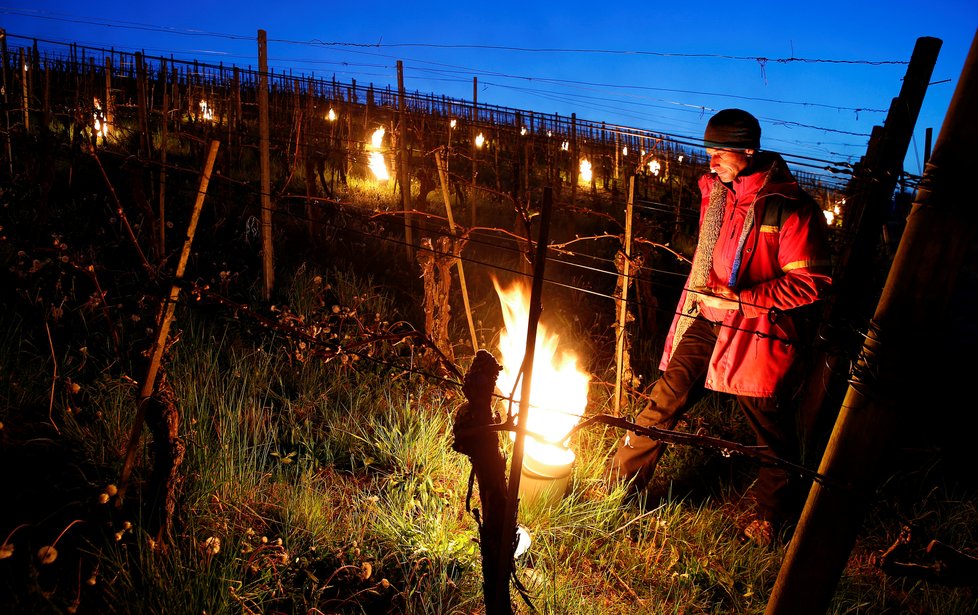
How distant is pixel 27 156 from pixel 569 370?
5.67 meters

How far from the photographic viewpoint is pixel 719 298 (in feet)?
9.16

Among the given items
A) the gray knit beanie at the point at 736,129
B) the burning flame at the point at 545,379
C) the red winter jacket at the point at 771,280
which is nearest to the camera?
the red winter jacket at the point at 771,280

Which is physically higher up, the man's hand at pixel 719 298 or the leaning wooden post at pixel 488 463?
the man's hand at pixel 719 298

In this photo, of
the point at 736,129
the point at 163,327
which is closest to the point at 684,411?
the point at 736,129

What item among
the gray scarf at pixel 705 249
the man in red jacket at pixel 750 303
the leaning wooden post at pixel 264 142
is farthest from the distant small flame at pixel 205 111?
the man in red jacket at pixel 750 303

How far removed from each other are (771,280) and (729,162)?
608 mm

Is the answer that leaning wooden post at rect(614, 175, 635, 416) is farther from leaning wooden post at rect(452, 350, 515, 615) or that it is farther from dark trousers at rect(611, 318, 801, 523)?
leaning wooden post at rect(452, 350, 515, 615)

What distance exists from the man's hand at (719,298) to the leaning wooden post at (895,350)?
1.24 meters

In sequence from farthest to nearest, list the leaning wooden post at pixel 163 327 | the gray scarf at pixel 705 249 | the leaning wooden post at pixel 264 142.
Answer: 1. the leaning wooden post at pixel 264 142
2. the gray scarf at pixel 705 249
3. the leaning wooden post at pixel 163 327

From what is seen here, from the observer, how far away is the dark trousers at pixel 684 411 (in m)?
2.85

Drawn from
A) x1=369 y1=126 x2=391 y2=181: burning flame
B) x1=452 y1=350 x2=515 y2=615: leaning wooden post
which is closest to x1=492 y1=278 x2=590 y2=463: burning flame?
x1=452 y1=350 x2=515 y2=615: leaning wooden post

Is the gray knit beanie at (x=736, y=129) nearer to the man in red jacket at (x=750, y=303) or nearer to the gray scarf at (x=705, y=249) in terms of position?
the man in red jacket at (x=750, y=303)

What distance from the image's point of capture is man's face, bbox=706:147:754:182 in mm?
2756

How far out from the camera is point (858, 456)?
1541 mm
